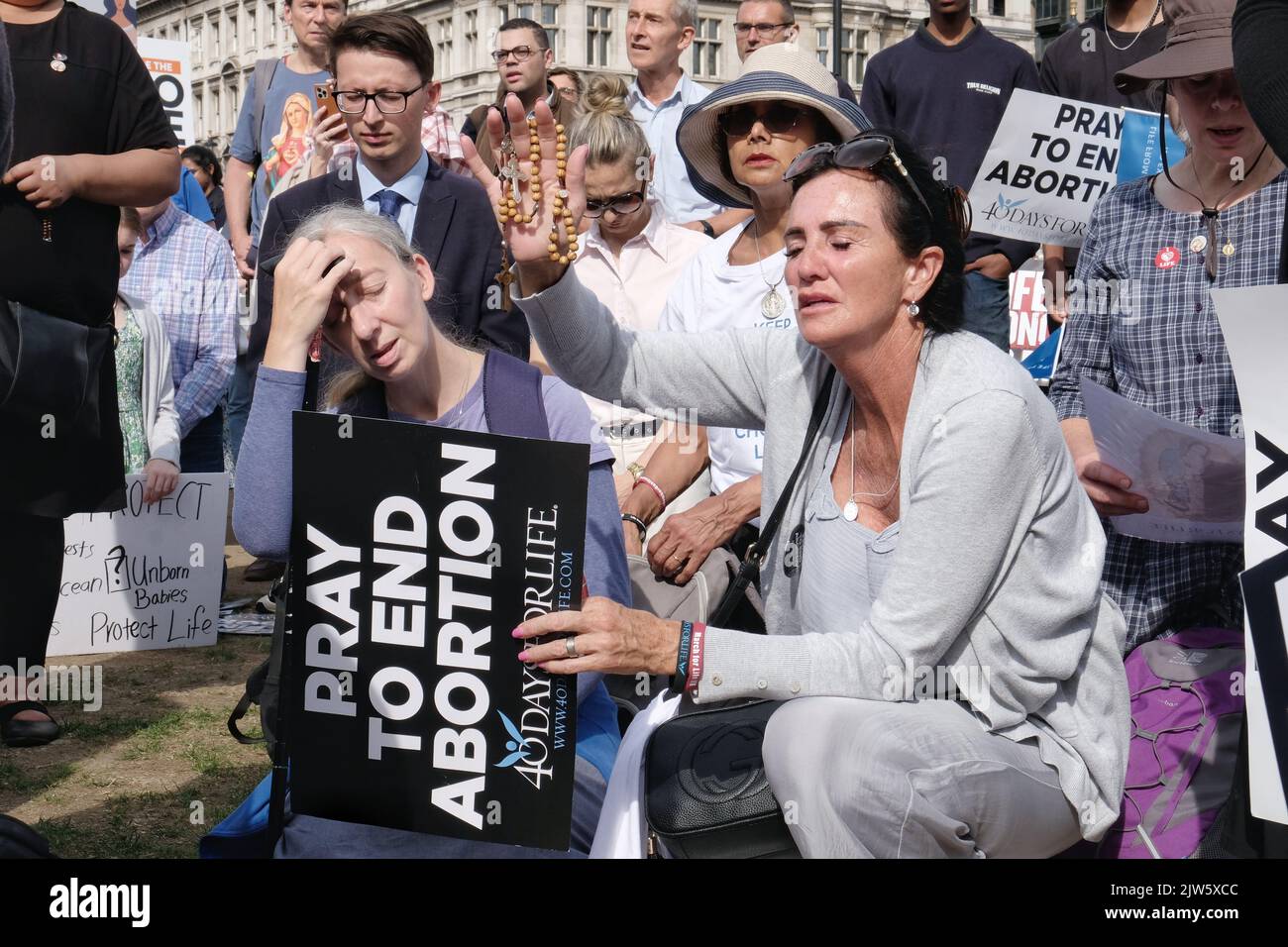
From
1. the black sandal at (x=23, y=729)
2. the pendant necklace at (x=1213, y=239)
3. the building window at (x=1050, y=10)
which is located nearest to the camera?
the pendant necklace at (x=1213, y=239)

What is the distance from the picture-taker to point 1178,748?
3281 millimetres

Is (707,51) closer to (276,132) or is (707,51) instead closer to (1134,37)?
(276,132)

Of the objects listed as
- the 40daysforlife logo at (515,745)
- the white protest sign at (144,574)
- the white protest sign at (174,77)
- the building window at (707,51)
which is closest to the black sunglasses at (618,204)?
the white protest sign at (144,574)

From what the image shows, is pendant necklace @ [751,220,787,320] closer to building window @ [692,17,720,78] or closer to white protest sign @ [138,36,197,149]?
white protest sign @ [138,36,197,149]

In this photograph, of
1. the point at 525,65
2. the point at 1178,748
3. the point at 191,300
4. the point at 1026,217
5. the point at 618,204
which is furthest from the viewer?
the point at 525,65

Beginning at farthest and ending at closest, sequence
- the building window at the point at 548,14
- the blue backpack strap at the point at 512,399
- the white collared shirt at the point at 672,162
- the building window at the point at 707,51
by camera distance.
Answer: the building window at the point at 707,51, the building window at the point at 548,14, the white collared shirt at the point at 672,162, the blue backpack strap at the point at 512,399

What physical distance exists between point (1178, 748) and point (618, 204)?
2925 millimetres

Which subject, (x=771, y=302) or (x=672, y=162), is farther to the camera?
(x=672, y=162)

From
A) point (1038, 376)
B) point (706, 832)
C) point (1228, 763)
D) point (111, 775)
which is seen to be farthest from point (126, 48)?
point (1038, 376)

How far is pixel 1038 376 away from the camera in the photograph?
7.99 metres

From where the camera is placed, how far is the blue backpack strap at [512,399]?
10.7 ft

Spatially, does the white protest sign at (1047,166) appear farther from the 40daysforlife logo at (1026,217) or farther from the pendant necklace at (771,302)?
the pendant necklace at (771,302)

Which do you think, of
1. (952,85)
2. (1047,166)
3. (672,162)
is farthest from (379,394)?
(952,85)

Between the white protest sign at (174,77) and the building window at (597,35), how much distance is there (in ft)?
151
